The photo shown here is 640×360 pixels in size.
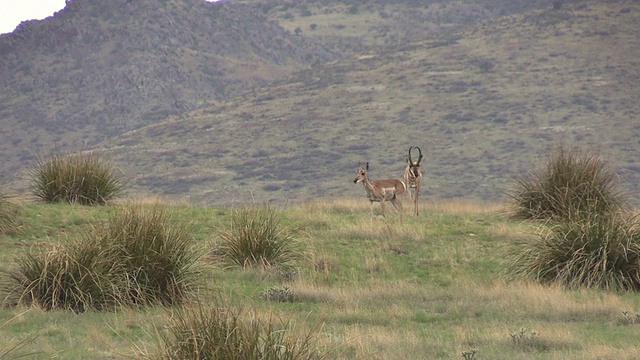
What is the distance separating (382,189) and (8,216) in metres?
6.90

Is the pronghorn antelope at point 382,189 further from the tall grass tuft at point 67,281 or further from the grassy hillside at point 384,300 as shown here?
the tall grass tuft at point 67,281

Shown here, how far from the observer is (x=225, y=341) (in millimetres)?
8664

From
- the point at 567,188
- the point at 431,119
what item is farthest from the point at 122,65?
the point at 567,188

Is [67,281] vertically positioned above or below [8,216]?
below

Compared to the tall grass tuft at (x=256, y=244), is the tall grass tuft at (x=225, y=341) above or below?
above

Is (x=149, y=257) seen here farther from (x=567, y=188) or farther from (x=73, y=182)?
(x=567, y=188)

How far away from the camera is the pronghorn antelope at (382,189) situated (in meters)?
20.6

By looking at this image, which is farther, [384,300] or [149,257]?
[384,300]

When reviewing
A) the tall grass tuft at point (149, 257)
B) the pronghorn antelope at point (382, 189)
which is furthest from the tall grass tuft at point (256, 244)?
the pronghorn antelope at point (382, 189)

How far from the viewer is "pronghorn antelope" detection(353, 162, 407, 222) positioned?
67.7 feet

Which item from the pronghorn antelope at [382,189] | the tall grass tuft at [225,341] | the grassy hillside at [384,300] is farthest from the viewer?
the pronghorn antelope at [382,189]

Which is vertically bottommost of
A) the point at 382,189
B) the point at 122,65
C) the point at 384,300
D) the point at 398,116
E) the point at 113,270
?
the point at 398,116

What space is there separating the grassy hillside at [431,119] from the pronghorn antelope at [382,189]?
129 feet

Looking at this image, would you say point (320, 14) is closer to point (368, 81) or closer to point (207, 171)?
point (368, 81)
